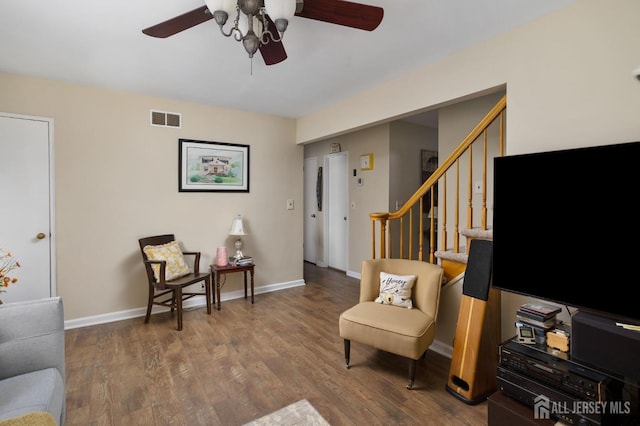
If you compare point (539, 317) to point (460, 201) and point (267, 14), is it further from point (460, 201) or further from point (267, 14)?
point (267, 14)

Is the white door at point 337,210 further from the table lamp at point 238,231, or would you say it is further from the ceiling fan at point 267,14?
the ceiling fan at point 267,14

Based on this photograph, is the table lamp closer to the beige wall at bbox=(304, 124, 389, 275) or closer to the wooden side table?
the wooden side table

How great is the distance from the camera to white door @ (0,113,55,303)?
2916mm

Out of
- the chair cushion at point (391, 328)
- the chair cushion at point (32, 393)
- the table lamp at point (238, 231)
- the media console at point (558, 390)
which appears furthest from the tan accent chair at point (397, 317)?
the table lamp at point (238, 231)

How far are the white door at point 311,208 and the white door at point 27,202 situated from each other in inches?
153

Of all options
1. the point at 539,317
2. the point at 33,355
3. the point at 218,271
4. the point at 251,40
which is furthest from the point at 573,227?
the point at 218,271

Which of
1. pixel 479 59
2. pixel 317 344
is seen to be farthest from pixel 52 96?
pixel 479 59

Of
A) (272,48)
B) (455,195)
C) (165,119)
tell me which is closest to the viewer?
(272,48)

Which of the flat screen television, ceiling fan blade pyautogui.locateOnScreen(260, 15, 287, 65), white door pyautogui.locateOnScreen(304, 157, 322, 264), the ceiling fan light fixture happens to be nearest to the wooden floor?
the flat screen television

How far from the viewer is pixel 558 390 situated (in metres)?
1.52

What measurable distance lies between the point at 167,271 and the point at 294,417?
6.81ft

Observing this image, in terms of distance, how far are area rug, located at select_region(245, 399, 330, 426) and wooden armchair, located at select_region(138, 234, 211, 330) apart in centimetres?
163

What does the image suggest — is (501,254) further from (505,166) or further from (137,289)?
(137,289)

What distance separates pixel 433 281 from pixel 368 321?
575 millimetres
